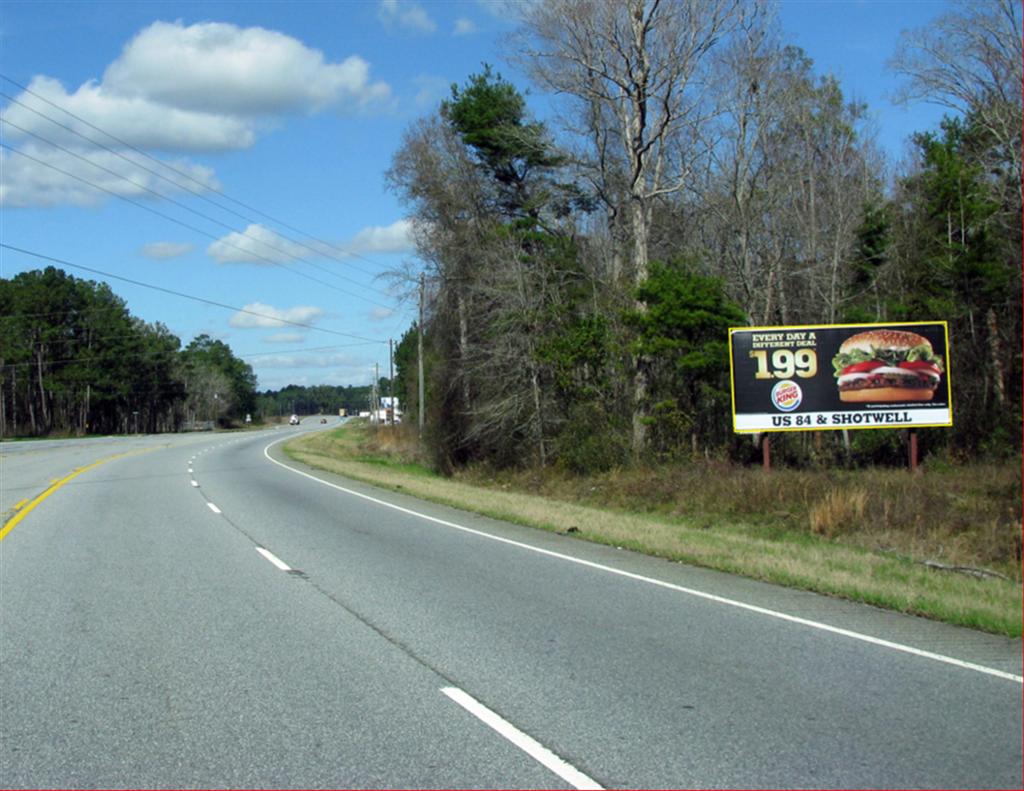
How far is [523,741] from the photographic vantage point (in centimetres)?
623

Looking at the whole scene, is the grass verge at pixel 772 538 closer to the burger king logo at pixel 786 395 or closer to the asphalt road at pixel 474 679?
the asphalt road at pixel 474 679

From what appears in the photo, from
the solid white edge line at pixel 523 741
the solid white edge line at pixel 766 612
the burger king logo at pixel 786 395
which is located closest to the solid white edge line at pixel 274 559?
the solid white edge line at pixel 766 612

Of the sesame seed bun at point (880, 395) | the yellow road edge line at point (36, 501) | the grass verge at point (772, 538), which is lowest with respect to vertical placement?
the grass verge at point (772, 538)

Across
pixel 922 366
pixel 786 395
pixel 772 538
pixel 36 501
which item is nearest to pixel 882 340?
pixel 922 366

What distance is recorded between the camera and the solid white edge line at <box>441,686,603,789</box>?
5.57 m

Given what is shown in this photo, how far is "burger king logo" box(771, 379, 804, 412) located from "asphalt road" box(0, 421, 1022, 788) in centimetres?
1130

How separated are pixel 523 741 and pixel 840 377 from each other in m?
20.3

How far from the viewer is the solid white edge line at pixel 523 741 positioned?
219 inches

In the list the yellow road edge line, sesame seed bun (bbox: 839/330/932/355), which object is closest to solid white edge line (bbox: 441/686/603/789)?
the yellow road edge line

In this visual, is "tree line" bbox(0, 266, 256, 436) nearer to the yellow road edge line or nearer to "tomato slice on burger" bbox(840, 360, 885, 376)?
the yellow road edge line

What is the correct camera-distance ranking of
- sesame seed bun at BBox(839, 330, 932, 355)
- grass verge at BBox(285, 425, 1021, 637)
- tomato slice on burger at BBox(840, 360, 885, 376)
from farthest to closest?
tomato slice on burger at BBox(840, 360, 885, 376) → sesame seed bun at BBox(839, 330, 932, 355) → grass verge at BBox(285, 425, 1021, 637)

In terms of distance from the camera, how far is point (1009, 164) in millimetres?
31484

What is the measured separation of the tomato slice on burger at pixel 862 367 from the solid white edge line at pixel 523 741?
63.5 ft

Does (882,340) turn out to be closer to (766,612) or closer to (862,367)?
(862,367)
